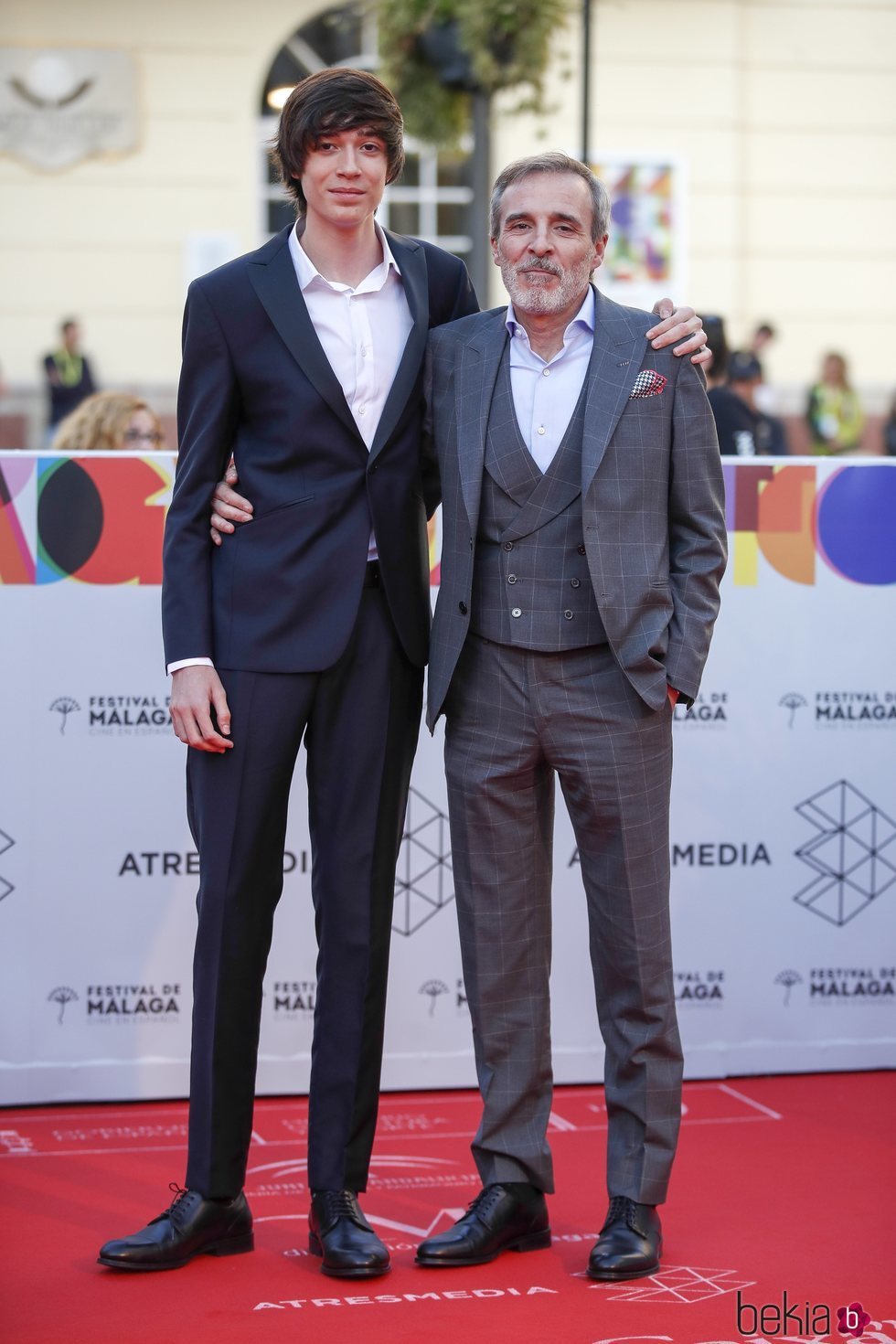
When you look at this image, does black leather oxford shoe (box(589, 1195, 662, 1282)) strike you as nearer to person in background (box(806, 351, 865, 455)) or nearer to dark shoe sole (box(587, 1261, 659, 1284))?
dark shoe sole (box(587, 1261, 659, 1284))

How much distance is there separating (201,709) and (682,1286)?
1331 mm

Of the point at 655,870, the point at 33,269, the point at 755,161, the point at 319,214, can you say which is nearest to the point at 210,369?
the point at 319,214

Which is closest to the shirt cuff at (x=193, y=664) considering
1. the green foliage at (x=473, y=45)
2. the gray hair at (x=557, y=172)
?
the gray hair at (x=557, y=172)

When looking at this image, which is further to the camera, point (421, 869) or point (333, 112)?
point (421, 869)

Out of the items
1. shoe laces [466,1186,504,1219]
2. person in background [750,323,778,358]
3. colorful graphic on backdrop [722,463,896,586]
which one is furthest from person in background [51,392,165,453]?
person in background [750,323,778,358]

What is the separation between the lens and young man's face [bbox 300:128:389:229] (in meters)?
A: 2.91

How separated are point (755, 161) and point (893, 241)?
1402mm

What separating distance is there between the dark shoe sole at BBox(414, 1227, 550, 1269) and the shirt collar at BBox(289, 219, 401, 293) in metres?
1.79

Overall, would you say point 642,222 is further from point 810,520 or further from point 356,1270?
point 356,1270

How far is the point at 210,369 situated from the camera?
2.96 metres

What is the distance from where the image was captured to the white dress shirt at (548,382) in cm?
300

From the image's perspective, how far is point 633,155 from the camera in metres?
13.7

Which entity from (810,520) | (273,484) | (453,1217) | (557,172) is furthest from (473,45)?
(453,1217)

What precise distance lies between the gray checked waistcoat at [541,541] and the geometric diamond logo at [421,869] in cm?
119
